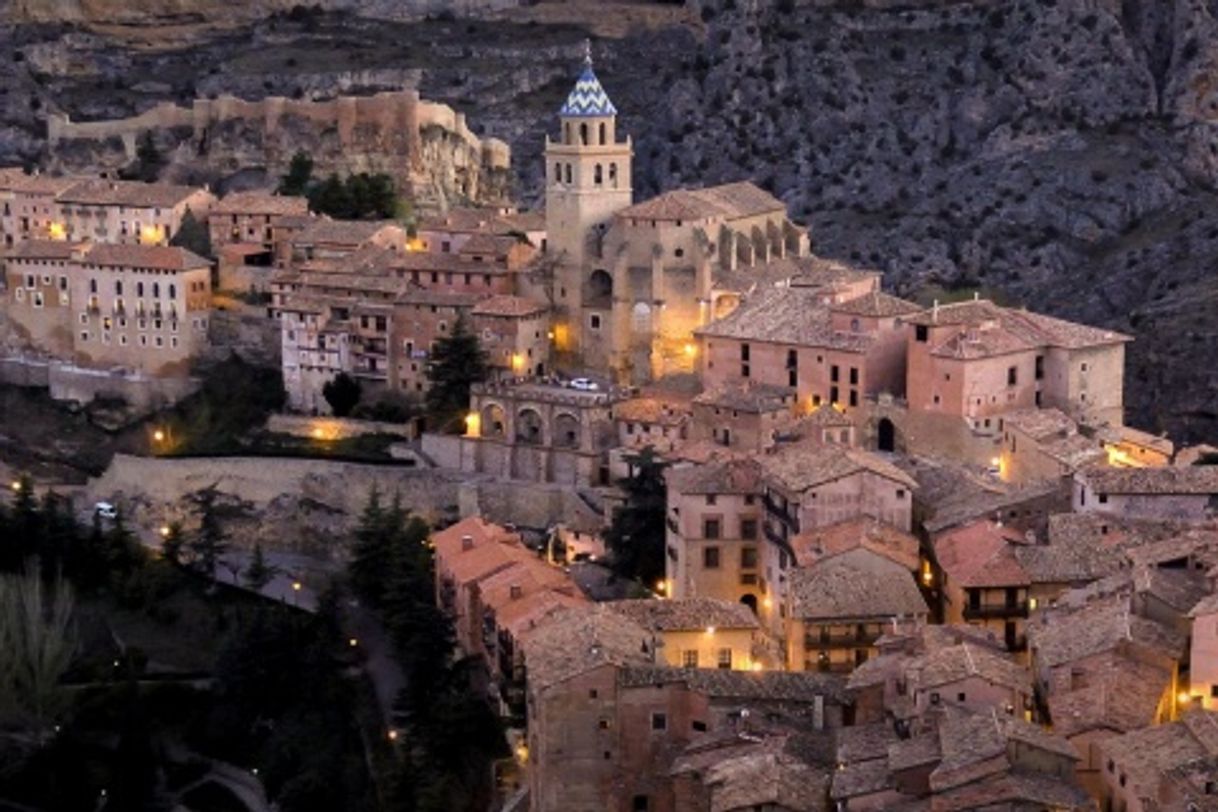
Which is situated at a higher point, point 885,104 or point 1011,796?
point 885,104

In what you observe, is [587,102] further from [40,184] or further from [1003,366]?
[40,184]

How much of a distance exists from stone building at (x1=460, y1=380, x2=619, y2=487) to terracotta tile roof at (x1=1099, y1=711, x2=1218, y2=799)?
17.7 metres

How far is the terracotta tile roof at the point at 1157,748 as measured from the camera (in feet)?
93.2

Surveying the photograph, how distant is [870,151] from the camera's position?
7319cm

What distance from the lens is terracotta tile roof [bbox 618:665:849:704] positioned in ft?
107

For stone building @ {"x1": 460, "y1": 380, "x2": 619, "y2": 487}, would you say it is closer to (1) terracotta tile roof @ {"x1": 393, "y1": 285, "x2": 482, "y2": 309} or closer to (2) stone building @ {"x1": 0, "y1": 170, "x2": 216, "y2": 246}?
(1) terracotta tile roof @ {"x1": 393, "y1": 285, "x2": 482, "y2": 309}

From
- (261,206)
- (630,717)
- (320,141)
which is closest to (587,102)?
(261,206)

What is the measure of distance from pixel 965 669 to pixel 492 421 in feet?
58.7

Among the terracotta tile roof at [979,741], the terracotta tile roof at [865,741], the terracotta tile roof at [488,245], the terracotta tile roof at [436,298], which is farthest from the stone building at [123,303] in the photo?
the terracotta tile roof at [979,741]

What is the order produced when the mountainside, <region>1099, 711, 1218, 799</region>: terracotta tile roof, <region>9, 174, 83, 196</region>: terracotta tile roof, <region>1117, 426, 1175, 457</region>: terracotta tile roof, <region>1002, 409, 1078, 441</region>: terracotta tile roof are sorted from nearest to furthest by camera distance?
<region>1099, 711, 1218, 799</region>: terracotta tile roof, <region>1002, 409, 1078, 441</region>: terracotta tile roof, <region>1117, 426, 1175, 457</region>: terracotta tile roof, <region>9, 174, 83, 196</region>: terracotta tile roof, the mountainside

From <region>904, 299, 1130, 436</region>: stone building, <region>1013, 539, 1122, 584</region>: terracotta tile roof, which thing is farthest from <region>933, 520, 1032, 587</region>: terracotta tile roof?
<region>904, 299, 1130, 436</region>: stone building

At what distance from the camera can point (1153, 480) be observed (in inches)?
1499

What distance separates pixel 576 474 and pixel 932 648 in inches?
591

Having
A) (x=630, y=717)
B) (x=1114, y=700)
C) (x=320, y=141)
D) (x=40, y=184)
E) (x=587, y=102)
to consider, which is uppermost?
(x=587, y=102)
